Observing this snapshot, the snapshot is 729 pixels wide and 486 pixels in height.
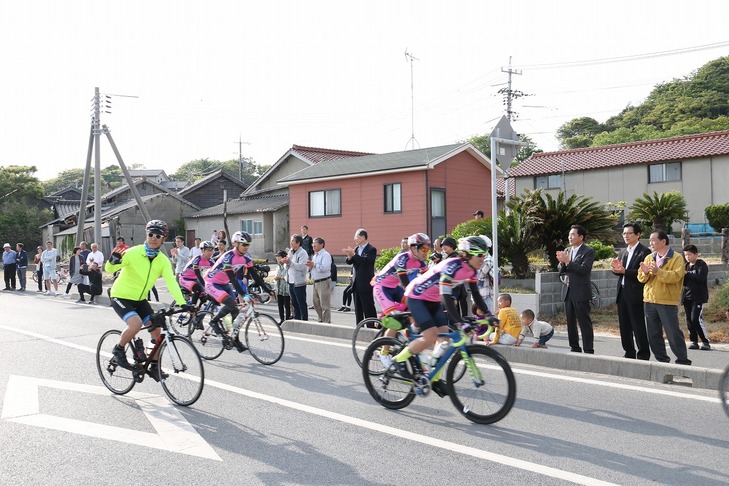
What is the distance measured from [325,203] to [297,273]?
1841 cm

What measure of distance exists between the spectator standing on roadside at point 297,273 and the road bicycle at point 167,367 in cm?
578

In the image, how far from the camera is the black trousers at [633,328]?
911 cm

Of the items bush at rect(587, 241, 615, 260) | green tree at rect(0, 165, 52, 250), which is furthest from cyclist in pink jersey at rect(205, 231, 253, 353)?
green tree at rect(0, 165, 52, 250)

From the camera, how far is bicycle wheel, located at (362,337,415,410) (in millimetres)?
6965

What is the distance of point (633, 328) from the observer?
9.25 m

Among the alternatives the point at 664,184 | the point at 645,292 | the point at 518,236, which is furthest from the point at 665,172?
the point at 645,292

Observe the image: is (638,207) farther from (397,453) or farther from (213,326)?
(397,453)

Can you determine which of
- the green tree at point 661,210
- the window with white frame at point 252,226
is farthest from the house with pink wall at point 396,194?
the window with white frame at point 252,226

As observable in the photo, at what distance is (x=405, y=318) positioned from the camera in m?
8.19

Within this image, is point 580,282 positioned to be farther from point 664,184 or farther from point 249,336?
point 664,184

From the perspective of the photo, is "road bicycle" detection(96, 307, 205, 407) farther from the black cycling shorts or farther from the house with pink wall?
the house with pink wall

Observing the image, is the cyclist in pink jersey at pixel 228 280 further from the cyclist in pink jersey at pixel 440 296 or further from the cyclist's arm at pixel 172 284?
the cyclist in pink jersey at pixel 440 296

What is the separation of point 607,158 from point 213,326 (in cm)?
2916

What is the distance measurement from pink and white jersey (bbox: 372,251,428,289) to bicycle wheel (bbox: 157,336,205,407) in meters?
2.74
